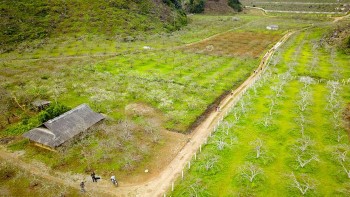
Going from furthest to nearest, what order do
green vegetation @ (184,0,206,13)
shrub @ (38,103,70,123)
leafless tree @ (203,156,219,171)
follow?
green vegetation @ (184,0,206,13), shrub @ (38,103,70,123), leafless tree @ (203,156,219,171)

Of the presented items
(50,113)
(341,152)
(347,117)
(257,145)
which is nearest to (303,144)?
(341,152)

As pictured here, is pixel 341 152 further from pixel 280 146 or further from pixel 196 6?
pixel 196 6

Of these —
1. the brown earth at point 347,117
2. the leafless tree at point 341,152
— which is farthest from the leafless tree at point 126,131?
the brown earth at point 347,117

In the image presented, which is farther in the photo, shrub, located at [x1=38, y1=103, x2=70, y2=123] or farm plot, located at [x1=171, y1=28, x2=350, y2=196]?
shrub, located at [x1=38, y1=103, x2=70, y2=123]

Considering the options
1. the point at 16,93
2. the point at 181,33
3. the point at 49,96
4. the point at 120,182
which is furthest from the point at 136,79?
the point at 181,33

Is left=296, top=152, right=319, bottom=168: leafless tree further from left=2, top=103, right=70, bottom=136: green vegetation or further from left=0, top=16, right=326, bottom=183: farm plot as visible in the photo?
left=2, top=103, right=70, bottom=136: green vegetation

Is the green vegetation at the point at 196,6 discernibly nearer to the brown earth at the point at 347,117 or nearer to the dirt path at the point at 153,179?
the brown earth at the point at 347,117

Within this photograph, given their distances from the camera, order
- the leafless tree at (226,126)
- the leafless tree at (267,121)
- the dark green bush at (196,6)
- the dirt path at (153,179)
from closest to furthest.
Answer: the dirt path at (153,179) → the leafless tree at (226,126) → the leafless tree at (267,121) → the dark green bush at (196,6)

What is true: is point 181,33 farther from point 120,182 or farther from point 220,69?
point 120,182

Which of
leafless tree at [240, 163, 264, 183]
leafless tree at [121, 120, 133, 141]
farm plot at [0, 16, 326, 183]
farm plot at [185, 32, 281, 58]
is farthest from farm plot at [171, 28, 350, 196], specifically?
farm plot at [185, 32, 281, 58]
